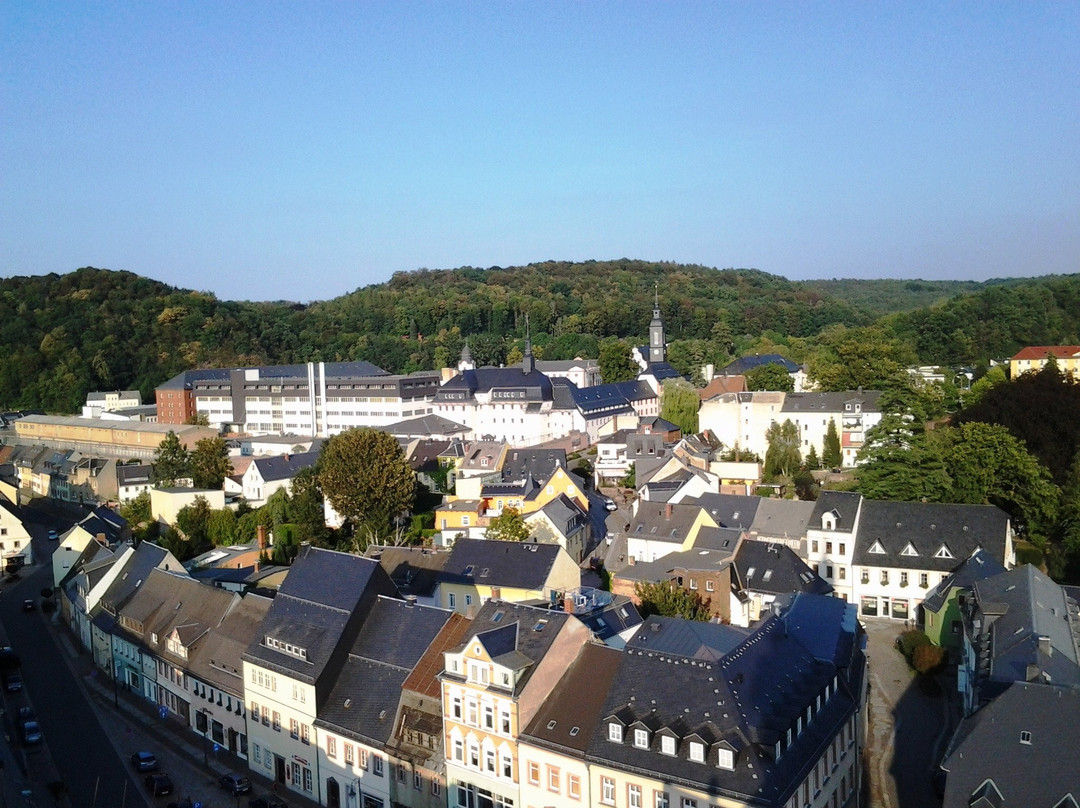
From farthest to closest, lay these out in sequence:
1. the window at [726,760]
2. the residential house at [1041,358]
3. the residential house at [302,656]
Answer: the residential house at [1041,358]
the residential house at [302,656]
the window at [726,760]

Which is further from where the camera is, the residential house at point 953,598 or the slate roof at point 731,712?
the residential house at point 953,598

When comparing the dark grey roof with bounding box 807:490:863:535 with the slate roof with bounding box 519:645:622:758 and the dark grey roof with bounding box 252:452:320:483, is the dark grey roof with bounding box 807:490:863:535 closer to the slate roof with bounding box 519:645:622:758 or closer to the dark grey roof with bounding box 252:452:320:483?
the slate roof with bounding box 519:645:622:758

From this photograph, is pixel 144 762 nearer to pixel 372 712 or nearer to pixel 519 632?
pixel 372 712

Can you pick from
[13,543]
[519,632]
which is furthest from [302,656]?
[13,543]

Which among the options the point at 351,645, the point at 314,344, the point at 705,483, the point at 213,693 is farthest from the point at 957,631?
the point at 314,344

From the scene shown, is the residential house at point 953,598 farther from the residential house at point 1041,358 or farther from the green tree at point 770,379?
the residential house at point 1041,358

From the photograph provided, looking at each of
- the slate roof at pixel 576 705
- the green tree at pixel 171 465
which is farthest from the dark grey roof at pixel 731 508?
the green tree at pixel 171 465

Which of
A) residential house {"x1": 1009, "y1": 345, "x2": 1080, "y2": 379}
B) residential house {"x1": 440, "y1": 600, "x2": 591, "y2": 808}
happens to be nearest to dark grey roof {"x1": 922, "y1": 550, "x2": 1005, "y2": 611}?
residential house {"x1": 440, "y1": 600, "x2": 591, "y2": 808}
